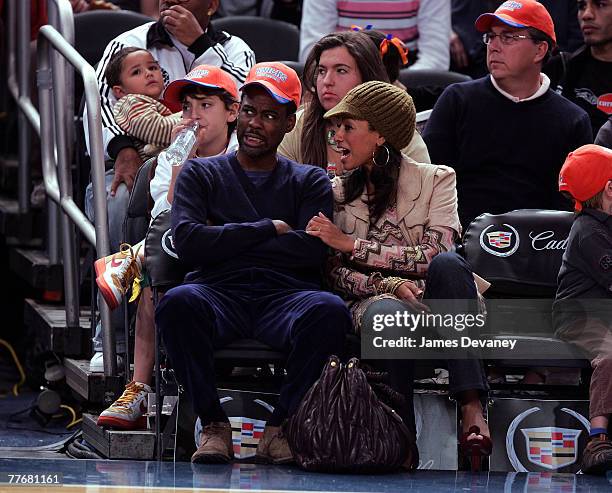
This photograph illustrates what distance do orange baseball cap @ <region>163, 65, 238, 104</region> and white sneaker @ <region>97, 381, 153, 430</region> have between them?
117 cm

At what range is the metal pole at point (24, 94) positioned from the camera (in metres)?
7.74

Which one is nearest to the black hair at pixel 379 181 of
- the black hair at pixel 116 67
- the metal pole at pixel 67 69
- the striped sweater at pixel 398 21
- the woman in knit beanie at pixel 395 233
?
the woman in knit beanie at pixel 395 233

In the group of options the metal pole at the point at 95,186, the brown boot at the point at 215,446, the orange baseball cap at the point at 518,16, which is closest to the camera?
→ the brown boot at the point at 215,446

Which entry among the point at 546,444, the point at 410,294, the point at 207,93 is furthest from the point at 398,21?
the point at 546,444

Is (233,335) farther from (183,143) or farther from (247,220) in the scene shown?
(183,143)

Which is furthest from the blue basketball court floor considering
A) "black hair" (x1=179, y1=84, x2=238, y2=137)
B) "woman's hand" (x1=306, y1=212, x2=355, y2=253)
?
"black hair" (x1=179, y1=84, x2=238, y2=137)

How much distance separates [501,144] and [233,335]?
1.75 metres

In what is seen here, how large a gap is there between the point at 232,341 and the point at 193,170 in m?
0.66

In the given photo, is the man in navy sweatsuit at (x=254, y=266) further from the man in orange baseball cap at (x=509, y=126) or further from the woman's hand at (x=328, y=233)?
the man in orange baseball cap at (x=509, y=126)

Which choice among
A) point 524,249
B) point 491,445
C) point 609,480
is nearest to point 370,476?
point 491,445

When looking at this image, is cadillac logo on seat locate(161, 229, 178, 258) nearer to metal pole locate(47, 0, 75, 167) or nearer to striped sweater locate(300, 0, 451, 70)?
metal pole locate(47, 0, 75, 167)

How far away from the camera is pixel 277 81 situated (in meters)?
5.62

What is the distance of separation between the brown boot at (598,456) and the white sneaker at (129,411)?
1.62 m

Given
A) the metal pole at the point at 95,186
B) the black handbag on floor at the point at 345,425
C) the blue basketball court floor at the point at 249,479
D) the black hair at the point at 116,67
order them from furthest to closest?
the black hair at the point at 116,67 < the metal pole at the point at 95,186 < the black handbag on floor at the point at 345,425 < the blue basketball court floor at the point at 249,479
